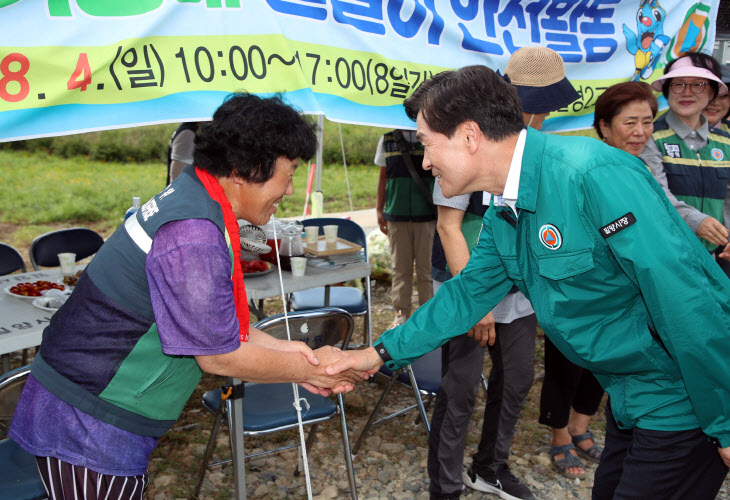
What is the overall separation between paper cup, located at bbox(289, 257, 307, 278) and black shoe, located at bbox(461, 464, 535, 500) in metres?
1.47

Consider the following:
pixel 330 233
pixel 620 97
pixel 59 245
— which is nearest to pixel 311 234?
pixel 330 233

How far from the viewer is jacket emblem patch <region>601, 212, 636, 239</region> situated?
1366mm

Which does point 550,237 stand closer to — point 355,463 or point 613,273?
point 613,273

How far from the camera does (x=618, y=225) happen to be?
1381mm

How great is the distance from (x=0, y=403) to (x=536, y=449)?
9.24ft

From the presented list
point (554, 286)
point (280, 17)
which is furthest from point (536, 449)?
point (280, 17)

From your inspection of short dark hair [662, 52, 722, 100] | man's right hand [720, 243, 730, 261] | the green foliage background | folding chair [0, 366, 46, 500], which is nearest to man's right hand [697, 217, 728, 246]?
man's right hand [720, 243, 730, 261]

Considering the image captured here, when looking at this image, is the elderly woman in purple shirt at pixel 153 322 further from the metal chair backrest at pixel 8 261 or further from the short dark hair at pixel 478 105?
the metal chair backrest at pixel 8 261

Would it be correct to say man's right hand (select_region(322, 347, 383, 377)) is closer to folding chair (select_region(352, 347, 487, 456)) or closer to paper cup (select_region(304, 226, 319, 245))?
folding chair (select_region(352, 347, 487, 456))

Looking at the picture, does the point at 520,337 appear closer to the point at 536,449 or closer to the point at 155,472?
the point at 536,449

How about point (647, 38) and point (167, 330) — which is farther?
point (647, 38)

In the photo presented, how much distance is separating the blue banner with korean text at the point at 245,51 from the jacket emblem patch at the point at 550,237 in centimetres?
171

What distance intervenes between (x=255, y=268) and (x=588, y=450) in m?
2.24

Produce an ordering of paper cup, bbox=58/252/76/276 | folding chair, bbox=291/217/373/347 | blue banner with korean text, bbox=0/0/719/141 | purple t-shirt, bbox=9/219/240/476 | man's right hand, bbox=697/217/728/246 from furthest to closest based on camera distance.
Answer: folding chair, bbox=291/217/373/347, paper cup, bbox=58/252/76/276, man's right hand, bbox=697/217/728/246, blue banner with korean text, bbox=0/0/719/141, purple t-shirt, bbox=9/219/240/476
